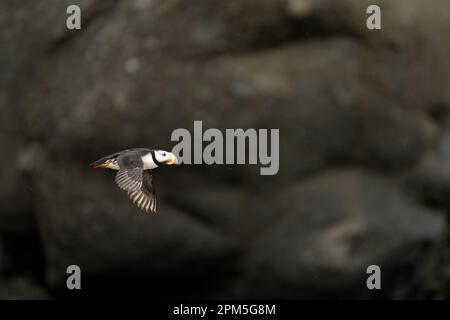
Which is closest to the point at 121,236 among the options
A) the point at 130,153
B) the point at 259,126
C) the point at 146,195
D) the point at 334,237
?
the point at 146,195

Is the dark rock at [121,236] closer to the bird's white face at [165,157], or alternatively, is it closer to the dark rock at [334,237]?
the dark rock at [334,237]

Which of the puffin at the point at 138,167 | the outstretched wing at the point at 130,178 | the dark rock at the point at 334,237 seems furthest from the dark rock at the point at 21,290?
the outstretched wing at the point at 130,178

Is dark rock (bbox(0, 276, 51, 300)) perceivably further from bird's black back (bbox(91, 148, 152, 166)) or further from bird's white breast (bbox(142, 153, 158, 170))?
bird's white breast (bbox(142, 153, 158, 170))

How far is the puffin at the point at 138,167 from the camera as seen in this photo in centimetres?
765

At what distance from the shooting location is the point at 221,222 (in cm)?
857

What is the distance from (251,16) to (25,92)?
179 centimetres

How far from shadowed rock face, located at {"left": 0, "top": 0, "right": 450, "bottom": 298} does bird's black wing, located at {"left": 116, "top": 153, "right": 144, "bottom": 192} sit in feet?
2.30

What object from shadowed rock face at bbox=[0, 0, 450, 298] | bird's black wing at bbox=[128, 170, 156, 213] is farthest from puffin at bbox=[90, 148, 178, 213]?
shadowed rock face at bbox=[0, 0, 450, 298]

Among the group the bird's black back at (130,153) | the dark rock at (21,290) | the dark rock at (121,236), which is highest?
Result: the bird's black back at (130,153)

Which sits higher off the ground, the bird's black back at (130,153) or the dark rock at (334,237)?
the bird's black back at (130,153)

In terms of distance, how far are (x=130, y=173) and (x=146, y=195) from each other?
1.00ft

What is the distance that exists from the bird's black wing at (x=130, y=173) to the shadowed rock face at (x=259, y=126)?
27.6 inches

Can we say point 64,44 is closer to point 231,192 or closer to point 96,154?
point 96,154
